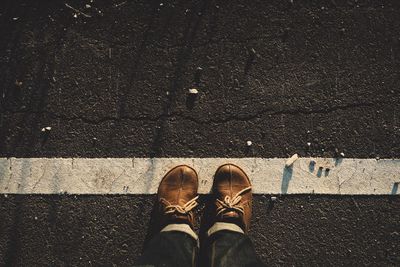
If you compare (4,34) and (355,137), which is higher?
(4,34)

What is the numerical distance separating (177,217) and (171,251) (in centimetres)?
26

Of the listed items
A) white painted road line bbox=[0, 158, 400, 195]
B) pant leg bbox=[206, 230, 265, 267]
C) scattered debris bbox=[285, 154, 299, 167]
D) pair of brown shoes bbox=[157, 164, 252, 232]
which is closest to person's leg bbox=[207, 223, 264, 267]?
pant leg bbox=[206, 230, 265, 267]

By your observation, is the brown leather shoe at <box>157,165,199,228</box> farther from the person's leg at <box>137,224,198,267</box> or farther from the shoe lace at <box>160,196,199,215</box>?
the person's leg at <box>137,224,198,267</box>

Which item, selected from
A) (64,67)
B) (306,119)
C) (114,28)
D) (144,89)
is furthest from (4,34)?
(306,119)

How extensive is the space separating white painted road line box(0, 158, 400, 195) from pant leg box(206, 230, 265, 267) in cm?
36

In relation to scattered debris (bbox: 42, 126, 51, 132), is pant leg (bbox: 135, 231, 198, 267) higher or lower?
lower

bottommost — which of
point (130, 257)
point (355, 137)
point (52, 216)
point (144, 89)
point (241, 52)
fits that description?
point (130, 257)

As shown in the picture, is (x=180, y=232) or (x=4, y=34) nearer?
(x=180, y=232)

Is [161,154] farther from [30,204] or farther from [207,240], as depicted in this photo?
[30,204]

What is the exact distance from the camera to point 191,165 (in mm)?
3053

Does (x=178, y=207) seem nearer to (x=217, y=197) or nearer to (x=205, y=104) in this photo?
(x=217, y=197)

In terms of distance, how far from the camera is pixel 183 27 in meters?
3.07

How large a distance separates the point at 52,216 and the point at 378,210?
231 centimetres

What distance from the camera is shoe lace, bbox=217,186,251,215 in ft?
9.79
